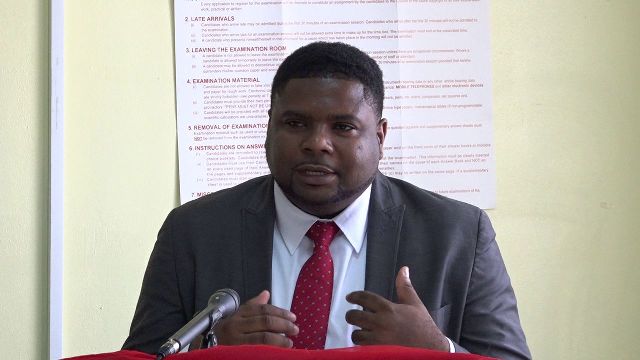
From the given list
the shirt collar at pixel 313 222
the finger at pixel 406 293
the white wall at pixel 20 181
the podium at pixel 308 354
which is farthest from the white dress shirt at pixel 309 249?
the white wall at pixel 20 181

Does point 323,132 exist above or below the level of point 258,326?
above

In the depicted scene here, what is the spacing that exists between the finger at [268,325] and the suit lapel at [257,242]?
0.43 meters

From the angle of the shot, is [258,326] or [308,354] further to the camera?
[258,326]

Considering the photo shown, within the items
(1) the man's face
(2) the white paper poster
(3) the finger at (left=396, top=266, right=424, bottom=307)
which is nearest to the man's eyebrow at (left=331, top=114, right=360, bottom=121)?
(1) the man's face

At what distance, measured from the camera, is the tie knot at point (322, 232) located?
2.01m

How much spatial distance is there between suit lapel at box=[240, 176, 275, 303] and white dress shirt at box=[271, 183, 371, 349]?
3cm

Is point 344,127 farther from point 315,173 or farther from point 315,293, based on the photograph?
point 315,293

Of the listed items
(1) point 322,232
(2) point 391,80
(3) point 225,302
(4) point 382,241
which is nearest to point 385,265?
(4) point 382,241

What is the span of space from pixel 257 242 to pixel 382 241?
31cm

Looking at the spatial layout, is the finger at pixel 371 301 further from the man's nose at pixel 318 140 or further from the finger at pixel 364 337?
the man's nose at pixel 318 140

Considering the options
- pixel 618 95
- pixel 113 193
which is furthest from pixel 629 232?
pixel 113 193

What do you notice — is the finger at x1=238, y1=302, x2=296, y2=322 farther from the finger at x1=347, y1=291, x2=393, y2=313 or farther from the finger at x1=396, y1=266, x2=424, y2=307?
the finger at x1=396, y1=266, x2=424, y2=307

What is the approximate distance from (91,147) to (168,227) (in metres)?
0.75

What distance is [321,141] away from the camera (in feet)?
6.20
